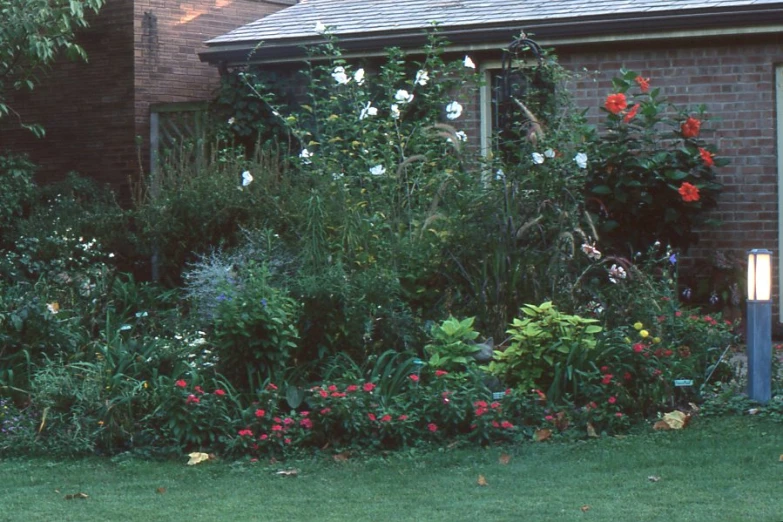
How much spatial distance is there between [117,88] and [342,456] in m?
8.86

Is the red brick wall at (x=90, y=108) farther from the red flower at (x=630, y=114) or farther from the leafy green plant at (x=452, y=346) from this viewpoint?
the leafy green plant at (x=452, y=346)

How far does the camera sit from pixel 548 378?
23.5 feet

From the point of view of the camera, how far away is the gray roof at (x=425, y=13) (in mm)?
11523

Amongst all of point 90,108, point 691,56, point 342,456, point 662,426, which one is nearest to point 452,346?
point 342,456

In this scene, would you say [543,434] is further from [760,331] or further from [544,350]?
[760,331]

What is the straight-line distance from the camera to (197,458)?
20.8 feet

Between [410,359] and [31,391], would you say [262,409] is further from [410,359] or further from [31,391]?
[31,391]

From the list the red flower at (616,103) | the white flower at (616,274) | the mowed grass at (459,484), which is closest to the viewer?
the mowed grass at (459,484)

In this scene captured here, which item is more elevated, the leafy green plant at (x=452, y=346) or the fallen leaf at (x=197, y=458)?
the leafy green plant at (x=452, y=346)

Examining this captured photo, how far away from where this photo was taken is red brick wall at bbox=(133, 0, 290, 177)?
14.1 metres

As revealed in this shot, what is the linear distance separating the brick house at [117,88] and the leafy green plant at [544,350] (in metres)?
7.80

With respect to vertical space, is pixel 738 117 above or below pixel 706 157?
above

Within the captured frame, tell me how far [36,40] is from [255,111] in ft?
7.80

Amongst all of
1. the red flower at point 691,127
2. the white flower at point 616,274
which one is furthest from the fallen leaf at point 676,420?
the red flower at point 691,127
